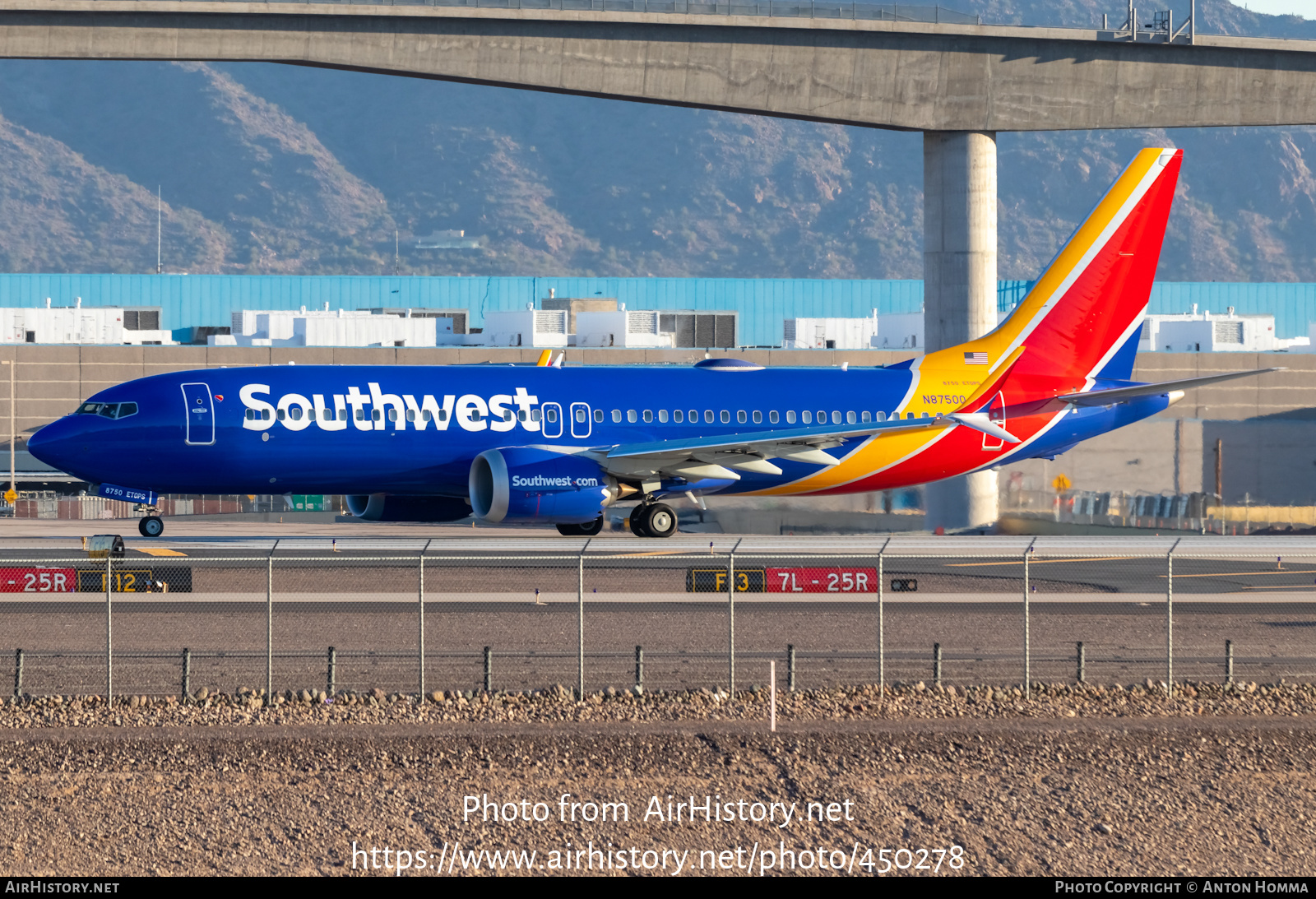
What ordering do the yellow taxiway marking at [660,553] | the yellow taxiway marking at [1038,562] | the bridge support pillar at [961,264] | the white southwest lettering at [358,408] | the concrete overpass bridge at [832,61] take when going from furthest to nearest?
1. the bridge support pillar at [961,264]
2. the concrete overpass bridge at [832,61]
3. the white southwest lettering at [358,408]
4. the yellow taxiway marking at [1038,562]
5. the yellow taxiway marking at [660,553]

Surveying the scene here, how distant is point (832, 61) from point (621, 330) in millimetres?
39532

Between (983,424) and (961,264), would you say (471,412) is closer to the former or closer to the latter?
(983,424)

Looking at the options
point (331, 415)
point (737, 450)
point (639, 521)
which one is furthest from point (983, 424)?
point (331, 415)

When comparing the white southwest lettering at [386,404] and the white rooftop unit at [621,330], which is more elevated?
the white rooftop unit at [621,330]

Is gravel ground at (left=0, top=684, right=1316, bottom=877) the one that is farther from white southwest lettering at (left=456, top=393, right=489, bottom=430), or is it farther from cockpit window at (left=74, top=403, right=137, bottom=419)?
white southwest lettering at (left=456, top=393, right=489, bottom=430)

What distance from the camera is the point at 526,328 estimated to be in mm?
91812

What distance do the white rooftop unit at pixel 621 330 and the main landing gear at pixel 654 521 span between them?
149 ft

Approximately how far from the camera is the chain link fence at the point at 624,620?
25.4m

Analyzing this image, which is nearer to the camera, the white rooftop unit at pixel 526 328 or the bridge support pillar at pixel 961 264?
the bridge support pillar at pixel 961 264

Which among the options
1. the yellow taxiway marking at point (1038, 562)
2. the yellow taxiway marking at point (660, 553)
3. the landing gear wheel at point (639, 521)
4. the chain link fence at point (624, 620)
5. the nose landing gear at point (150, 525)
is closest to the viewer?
the chain link fence at point (624, 620)

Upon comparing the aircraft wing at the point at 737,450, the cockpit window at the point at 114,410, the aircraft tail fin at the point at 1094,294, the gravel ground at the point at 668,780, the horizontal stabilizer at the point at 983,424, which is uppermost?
the aircraft tail fin at the point at 1094,294

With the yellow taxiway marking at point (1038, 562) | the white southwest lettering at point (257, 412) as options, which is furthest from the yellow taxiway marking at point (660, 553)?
the white southwest lettering at point (257, 412)

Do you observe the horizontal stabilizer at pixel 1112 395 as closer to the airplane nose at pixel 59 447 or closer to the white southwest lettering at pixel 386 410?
the white southwest lettering at pixel 386 410

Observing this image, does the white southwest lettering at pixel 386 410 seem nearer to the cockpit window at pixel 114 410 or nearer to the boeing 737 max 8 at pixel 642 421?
the boeing 737 max 8 at pixel 642 421
